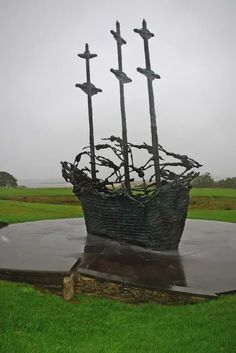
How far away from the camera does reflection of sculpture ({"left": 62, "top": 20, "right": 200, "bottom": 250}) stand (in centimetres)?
851

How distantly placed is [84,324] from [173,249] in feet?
15.0

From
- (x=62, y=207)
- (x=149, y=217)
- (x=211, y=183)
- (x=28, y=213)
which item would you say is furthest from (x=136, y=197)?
(x=211, y=183)

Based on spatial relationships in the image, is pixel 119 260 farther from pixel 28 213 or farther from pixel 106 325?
pixel 28 213

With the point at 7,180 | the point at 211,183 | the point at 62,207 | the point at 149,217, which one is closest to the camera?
the point at 149,217

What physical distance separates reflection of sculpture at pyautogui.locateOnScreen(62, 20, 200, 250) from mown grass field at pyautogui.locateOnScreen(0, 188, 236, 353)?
3.25 metres

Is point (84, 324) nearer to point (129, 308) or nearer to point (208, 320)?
point (129, 308)

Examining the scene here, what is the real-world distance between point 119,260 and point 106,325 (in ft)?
10.1

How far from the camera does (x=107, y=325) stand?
4555mm

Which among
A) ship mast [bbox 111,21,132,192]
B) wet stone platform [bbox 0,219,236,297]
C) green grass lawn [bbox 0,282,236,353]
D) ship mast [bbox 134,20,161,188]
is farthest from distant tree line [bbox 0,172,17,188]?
green grass lawn [bbox 0,282,236,353]

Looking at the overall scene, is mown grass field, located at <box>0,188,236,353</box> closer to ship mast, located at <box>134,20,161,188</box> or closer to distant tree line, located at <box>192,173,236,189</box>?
ship mast, located at <box>134,20,161,188</box>

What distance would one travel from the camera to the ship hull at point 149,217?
27.7 ft

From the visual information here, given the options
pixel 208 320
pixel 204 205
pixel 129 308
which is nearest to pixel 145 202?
pixel 129 308

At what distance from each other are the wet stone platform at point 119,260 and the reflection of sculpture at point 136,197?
0.36m

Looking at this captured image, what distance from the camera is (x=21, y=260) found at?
22.7ft
